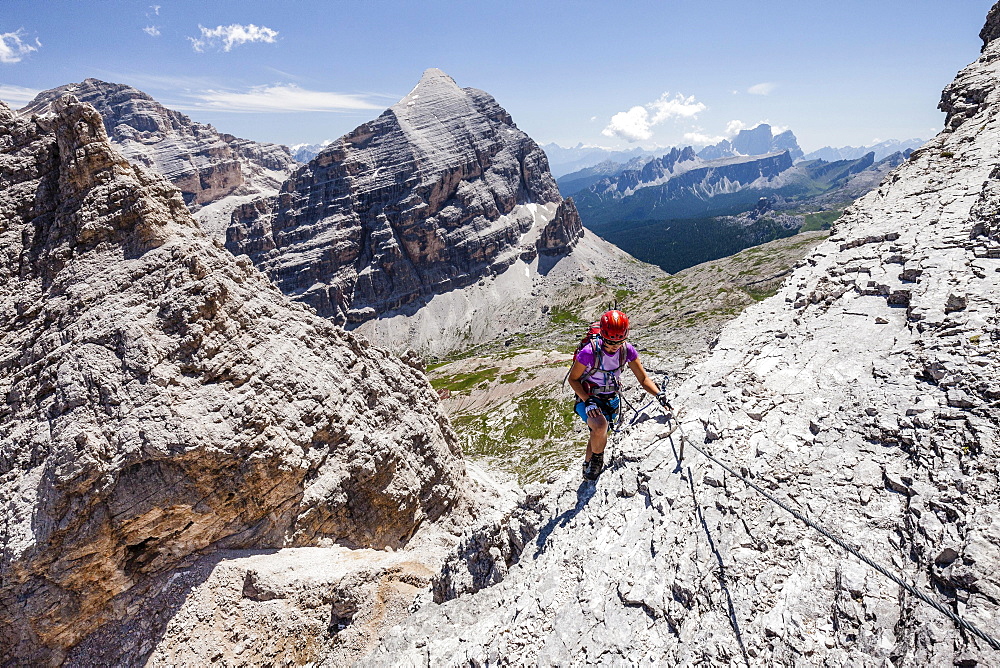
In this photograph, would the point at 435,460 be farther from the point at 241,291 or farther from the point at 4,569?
the point at 4,569

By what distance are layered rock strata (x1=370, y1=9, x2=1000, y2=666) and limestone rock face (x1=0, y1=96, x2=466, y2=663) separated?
9.41 meters

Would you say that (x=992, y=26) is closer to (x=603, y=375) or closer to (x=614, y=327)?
(x=614, y=327)

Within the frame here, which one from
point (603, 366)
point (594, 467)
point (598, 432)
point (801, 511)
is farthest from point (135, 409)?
point (801, 511)

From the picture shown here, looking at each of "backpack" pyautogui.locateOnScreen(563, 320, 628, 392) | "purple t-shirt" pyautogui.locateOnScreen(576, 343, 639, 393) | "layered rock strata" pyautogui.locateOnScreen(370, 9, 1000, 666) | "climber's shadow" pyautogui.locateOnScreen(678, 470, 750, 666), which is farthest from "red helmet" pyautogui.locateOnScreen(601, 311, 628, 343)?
"climber's shadow" pyautogui.locateOnScreen(678, 470, 750, 666)

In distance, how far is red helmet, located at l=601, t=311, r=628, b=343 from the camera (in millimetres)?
11305

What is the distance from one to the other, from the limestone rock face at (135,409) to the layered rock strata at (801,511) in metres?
9.41

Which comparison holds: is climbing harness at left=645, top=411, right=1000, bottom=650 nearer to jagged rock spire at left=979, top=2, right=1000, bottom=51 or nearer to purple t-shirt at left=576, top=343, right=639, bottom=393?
purple t-shirt at left=576, top=343, right=639, bottom=393

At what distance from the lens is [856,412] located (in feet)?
35.1

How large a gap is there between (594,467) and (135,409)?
16.4 metres

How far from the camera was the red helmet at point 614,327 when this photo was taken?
1130 centimetres

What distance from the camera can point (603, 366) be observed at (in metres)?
12.1

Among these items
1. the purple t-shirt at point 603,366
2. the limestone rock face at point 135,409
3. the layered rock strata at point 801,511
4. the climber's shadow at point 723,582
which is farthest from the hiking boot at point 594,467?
the limestone rock face at point 135,409

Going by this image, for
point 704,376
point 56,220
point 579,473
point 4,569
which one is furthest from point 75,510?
point 704,376

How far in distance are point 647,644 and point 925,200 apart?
21638 millimetres
